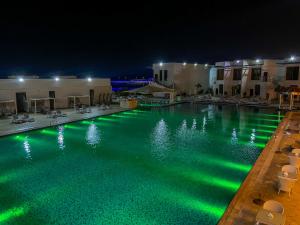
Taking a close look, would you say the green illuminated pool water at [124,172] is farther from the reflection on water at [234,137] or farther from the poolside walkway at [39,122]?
the poolside walkway at [39,122]

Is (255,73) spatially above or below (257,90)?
above

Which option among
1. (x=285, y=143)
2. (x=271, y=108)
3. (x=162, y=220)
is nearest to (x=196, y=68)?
(x=271, y=108)

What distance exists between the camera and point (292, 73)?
2780 centimetres

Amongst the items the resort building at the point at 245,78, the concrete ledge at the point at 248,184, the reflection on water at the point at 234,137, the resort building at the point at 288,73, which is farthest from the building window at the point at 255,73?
the concrete ledge at the point at 248,184

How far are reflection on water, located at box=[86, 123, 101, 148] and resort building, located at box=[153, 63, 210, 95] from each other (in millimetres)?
20220

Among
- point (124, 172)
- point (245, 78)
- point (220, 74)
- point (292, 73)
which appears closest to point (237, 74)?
point (245, 78)

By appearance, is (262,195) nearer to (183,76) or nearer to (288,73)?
(288,73)

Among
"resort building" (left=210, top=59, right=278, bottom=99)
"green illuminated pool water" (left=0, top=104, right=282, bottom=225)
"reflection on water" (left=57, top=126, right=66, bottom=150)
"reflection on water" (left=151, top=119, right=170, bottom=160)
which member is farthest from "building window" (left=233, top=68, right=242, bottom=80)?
"reflection on water" (left=57, top=126, right=66, bottom=150)

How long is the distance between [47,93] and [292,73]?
27.4 metres

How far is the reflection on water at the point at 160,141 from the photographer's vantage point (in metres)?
11.0

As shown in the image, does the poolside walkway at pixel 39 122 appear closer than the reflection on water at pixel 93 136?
No

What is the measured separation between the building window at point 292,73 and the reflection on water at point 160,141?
2000 centimetres

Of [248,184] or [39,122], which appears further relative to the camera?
[39,122]

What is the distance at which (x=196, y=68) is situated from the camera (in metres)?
38.0
